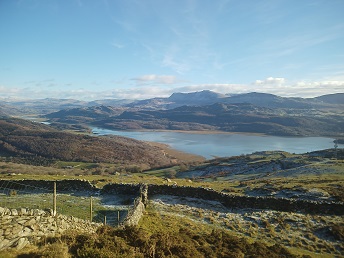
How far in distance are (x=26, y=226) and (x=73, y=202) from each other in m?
13.6

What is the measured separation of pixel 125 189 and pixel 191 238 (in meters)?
12.5

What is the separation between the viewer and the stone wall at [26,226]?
881 cm

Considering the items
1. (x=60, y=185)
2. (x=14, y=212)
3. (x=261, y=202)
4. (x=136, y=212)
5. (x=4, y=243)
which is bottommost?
(x=60, y=185)

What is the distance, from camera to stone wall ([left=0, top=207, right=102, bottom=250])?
8.81m

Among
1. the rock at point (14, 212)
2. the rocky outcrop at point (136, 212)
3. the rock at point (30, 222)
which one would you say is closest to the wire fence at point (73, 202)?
the rocky outcrop at point (136, 212)

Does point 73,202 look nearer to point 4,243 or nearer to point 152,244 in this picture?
point 152,244

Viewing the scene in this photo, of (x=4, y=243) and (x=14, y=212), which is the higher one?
(x=14, y=212)

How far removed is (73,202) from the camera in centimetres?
2259

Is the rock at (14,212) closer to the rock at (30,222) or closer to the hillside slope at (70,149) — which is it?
the rock at (30,222)

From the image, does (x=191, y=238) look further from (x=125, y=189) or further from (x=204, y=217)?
(x=125, y=189)

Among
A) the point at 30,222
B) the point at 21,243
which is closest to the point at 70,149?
the point at 30,222

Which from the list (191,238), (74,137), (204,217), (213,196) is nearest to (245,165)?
(213,196)

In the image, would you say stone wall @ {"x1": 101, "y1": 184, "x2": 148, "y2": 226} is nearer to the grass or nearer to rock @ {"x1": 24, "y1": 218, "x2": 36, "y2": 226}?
the grass

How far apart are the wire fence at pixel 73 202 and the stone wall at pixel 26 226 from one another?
229 inches
